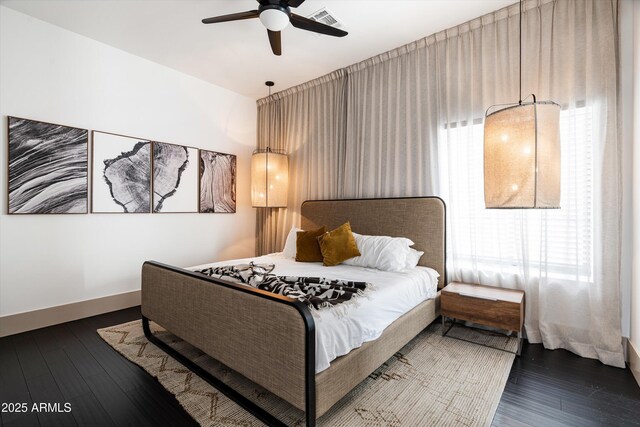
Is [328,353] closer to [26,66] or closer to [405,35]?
[405,35]

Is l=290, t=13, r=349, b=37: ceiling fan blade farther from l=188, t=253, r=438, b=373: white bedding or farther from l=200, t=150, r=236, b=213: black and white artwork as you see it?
l=200, t=150, r=236, b=213: black and white artwork

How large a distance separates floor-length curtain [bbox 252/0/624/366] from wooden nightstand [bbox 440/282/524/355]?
0.27 metres

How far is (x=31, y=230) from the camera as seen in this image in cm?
282

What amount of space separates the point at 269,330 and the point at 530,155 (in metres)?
2.07

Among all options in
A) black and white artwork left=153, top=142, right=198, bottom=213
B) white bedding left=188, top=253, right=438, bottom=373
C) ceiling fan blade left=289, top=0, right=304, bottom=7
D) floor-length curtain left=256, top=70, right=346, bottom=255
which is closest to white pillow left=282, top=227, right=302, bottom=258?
white bedding left=188, top=253, right=438, bottom=373

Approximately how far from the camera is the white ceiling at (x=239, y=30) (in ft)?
8.51

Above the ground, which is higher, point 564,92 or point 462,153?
point 564,92

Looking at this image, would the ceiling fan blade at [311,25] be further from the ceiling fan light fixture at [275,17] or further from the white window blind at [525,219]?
the white window blind at [525,219]

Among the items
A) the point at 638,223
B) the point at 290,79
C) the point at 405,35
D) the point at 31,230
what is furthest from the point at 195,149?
the point at 638,223

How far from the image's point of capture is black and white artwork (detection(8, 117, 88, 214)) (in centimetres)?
272

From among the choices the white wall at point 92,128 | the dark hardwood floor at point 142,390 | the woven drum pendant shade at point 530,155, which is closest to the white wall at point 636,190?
the dark hardwood floor at point 142,390

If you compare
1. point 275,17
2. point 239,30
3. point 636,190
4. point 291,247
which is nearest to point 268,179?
point 291,247

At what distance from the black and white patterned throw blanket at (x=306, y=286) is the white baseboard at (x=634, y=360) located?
72.5 inches

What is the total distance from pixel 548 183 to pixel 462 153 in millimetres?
950
